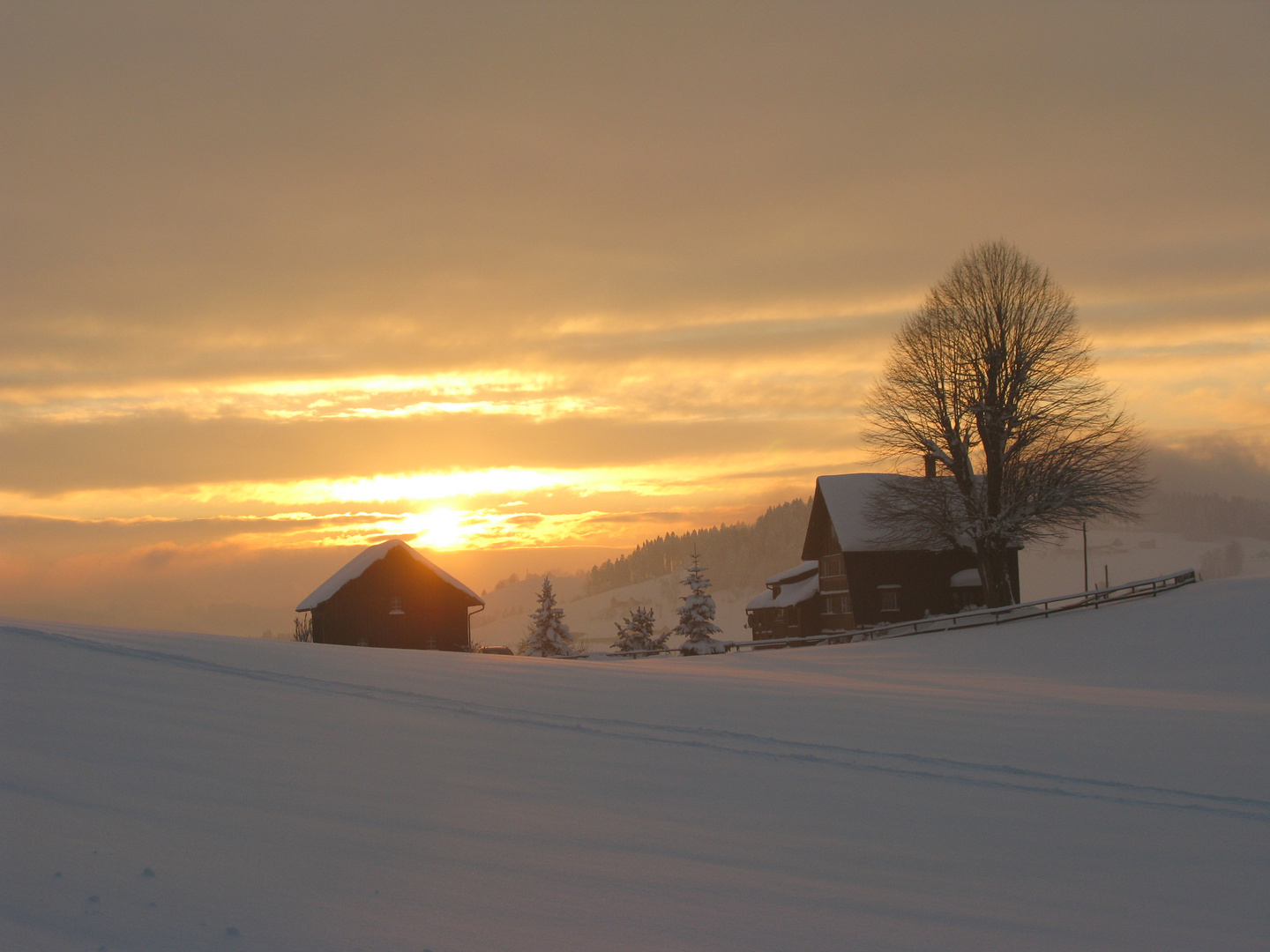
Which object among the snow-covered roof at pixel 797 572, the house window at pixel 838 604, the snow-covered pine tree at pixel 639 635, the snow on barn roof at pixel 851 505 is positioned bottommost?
the snow-covered pine tree at pixel 639 635

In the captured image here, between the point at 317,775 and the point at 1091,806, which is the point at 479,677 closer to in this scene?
the point at 317,775

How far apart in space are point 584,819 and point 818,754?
142 inches

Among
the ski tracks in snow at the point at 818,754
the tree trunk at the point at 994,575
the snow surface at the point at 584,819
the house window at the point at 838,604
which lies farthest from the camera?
the house window at the point at 838,604

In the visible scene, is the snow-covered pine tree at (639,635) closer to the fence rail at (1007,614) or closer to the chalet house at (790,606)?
the chalet house at (790,606)

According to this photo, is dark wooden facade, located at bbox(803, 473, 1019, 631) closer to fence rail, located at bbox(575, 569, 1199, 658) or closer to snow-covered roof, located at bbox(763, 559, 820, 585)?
fence rail, located at bbox(575, 569, 1199, 658)

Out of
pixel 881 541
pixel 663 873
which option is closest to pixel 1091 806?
pixel 663 873

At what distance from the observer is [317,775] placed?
24.2 ft

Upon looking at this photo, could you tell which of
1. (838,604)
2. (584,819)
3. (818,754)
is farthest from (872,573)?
(584,819)

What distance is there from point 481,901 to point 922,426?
38604mm

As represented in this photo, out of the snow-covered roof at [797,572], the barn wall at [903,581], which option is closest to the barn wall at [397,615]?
the barn wall at [903,581]

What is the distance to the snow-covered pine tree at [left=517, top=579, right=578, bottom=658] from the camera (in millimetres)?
59469

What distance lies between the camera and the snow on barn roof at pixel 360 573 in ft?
158

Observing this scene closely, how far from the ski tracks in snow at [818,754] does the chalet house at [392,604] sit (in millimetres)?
36484

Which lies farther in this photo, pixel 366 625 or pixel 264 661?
pixel 366 625
